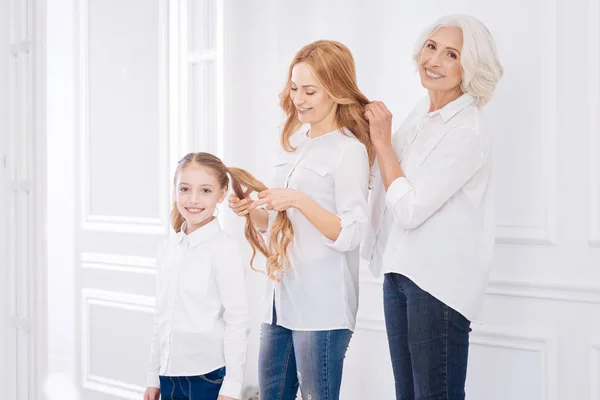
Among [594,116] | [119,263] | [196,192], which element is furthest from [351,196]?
[119,263]

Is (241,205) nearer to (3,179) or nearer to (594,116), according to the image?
(594,116)

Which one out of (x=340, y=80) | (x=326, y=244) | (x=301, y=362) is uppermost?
(x=340, y=80)

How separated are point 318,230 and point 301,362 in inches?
13.9

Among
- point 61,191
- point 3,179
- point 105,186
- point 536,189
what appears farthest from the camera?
point 3,179

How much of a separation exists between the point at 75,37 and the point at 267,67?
1225 mm

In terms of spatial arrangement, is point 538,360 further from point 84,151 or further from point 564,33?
point 84,151

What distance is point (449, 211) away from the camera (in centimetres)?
169

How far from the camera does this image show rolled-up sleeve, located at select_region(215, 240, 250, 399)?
71.6 inches

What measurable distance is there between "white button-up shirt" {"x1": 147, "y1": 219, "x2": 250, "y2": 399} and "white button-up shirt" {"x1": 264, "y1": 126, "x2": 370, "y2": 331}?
0.36ft

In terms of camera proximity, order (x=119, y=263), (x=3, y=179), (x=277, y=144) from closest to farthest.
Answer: (x=277, y=144), (x=119, y=263), (x=3, y=179)

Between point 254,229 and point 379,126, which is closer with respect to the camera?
point 379,126

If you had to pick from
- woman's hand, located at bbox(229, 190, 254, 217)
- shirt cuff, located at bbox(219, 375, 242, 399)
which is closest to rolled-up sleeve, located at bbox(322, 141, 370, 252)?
woman's hand, located at bbox(229, 190, 254, 217)

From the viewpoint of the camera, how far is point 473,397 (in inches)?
90.3

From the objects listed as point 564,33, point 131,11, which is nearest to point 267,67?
point 131,11
